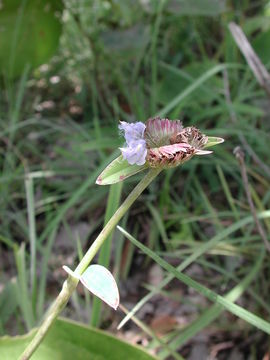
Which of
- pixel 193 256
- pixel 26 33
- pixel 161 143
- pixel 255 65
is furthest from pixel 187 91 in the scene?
pixel 161 143

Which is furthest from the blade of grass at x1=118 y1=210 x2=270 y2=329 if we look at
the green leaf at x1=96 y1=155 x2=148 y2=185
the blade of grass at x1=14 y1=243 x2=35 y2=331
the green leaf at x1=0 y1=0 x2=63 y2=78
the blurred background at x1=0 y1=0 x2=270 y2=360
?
the green leaf at x1=0 y1=0 x2=63 y2=78

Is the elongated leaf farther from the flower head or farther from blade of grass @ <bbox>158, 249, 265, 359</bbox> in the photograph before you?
blade of grass @ <bbox>158, 249, 265, 359</bbox>

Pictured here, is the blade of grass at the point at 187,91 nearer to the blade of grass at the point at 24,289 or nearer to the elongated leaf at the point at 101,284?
the blade of grass at the point at 24,289

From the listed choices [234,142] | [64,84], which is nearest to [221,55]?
[234,142]

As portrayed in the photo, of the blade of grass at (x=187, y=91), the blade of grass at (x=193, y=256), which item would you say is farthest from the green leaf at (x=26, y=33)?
the blade of grass at (x=193, y=256)

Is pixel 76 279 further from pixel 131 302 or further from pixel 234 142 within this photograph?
pixel 234 142

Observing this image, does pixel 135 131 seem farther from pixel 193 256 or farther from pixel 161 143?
pixel 193 256
